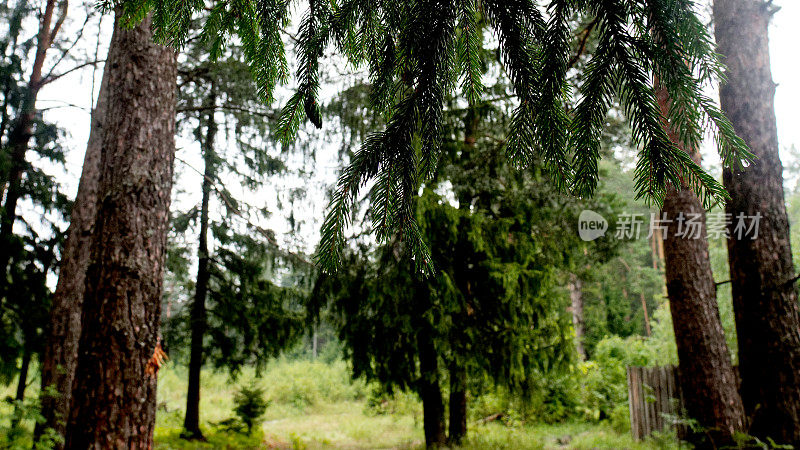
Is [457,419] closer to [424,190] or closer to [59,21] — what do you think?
[424,190]

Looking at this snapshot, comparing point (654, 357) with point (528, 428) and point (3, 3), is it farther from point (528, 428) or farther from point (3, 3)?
point (3, 3)

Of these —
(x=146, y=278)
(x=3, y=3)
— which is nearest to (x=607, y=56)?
(x=146, y=278)

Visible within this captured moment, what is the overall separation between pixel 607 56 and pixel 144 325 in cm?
319

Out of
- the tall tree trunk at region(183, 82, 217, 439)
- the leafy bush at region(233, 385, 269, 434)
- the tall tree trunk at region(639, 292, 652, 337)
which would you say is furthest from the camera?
the tall tree trunk at region(639, 292, 652, 337)

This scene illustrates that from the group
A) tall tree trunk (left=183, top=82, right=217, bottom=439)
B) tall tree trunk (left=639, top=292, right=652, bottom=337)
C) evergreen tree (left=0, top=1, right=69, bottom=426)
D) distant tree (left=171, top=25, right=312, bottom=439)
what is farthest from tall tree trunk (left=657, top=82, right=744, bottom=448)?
tall tree trunk (left=639, top=292, right=652, bottom=337)

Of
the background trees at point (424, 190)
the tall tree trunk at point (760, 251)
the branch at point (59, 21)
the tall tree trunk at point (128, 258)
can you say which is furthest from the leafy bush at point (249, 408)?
the tall tree trunk at point (760, 251)

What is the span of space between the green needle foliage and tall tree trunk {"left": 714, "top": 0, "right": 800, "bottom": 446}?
11.5ft

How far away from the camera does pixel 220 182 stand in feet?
30.0

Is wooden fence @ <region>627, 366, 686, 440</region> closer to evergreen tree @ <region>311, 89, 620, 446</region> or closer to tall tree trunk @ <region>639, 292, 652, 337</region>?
evergreen tree @ <region>311, 89, 620, 446</region>

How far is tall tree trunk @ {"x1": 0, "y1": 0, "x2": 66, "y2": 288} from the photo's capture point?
292 inches

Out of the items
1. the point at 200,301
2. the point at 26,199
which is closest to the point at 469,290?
the point at 200,301

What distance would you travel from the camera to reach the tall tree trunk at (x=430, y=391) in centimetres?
678

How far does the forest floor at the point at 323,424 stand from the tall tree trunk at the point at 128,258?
1.50m

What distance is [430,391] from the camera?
7254 millimetres
